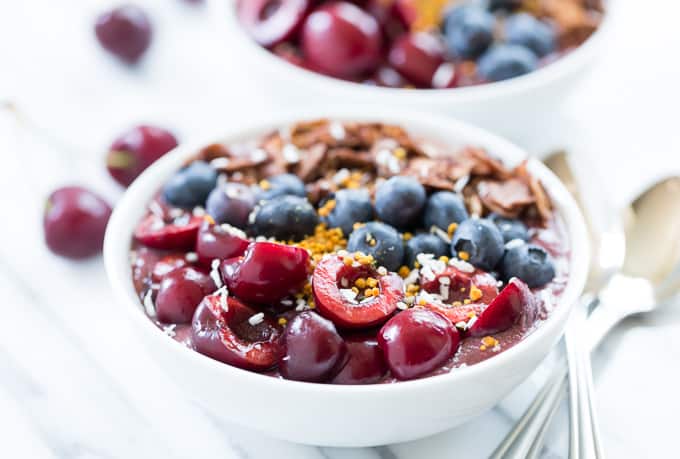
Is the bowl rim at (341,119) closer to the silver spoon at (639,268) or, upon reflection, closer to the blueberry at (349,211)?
the silver spoon at (639,268)

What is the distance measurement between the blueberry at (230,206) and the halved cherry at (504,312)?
0.43 meters

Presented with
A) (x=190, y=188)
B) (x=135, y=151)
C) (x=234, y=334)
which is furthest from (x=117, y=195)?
(x=234, y=334)

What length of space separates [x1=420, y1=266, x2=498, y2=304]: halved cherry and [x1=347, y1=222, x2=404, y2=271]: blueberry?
0.19 feet

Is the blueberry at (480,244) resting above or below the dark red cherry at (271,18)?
below

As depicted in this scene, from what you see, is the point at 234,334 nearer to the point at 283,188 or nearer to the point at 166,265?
the point at 166,265

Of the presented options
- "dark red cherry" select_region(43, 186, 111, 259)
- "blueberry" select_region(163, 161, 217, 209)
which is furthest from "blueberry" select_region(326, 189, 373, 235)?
"dark red cherry" select_region(43, 186, 111, 259)

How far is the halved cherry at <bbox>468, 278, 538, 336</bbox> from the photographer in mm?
1235

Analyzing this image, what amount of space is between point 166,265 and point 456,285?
447mm

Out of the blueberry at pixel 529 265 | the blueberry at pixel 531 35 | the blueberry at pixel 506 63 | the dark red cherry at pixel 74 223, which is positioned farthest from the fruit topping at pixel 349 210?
the blueberry at pixel 531 35

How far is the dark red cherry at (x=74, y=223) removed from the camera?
1664mm

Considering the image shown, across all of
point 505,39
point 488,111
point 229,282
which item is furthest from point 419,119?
point 229,282

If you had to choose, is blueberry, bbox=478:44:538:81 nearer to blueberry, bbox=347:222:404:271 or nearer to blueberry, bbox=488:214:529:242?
blueberry, bbox=488:214:529:242

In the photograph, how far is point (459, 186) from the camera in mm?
1505

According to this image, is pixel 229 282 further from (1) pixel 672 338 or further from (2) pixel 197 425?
(1) pixel 672 338
